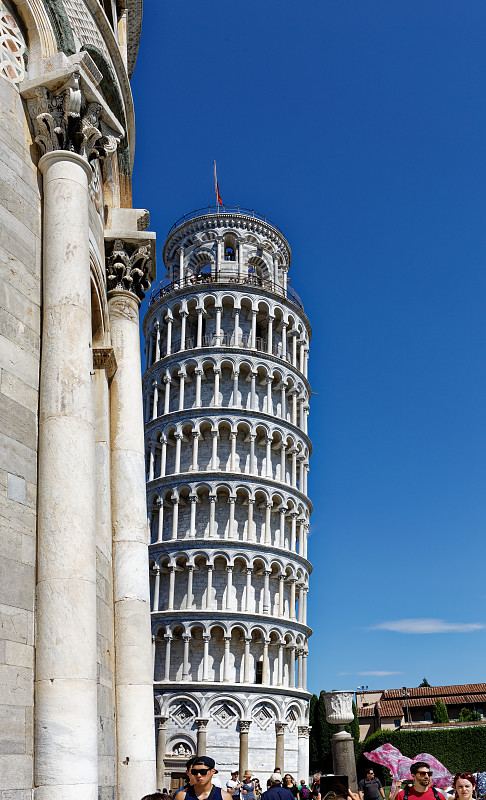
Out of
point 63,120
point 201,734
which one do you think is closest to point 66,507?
point 63,120

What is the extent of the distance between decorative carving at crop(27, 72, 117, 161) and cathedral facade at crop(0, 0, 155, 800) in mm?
17

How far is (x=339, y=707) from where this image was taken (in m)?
19.6

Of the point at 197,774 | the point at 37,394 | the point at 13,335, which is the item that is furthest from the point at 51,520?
the point at 197,774

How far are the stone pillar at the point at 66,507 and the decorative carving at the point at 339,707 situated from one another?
1325 centimetres

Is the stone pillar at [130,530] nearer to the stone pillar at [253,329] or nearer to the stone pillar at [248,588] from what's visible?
the stone pillar at [248,588]

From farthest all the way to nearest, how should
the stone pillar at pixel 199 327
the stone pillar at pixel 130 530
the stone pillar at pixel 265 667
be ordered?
1. the stone pillar at pixel 199 327
2. the stone pillar at pixel 265 667
3. the stone pillar at pixel 130 530

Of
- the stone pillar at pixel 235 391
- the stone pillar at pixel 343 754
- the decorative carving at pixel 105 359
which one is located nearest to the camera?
the decorative carving at pixel 105 359

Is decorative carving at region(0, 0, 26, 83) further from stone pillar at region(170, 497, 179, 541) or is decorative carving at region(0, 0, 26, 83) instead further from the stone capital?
stone pillar at region(170, 497, 179, 541)

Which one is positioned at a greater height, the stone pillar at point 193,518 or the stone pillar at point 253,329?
the stone pillar at point 253,329

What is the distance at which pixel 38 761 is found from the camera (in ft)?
23.2

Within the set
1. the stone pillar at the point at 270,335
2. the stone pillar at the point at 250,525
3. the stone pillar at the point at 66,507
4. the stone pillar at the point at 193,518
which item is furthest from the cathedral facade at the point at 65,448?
the stone pillar at the point at 270,335

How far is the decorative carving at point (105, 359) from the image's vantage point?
36.7 ft

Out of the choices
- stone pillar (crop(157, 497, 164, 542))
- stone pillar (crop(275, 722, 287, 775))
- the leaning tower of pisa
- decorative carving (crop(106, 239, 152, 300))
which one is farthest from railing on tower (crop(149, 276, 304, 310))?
decorative carving (crop(106, 239, 152, 300))

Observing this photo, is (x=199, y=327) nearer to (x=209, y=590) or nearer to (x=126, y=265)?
(x=209, y=590)
